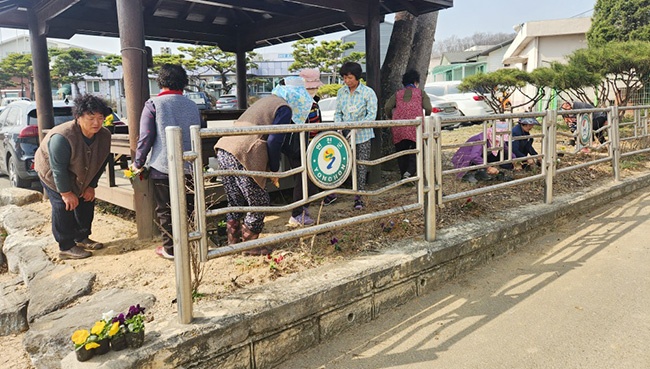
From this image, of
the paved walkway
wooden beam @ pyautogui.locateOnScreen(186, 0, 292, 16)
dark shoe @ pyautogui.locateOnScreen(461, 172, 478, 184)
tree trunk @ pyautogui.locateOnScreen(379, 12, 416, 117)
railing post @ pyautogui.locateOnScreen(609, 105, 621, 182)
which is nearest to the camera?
the paved walkway

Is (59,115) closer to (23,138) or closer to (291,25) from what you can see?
(23,138)

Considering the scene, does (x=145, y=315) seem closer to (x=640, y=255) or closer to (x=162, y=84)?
(x=162, y=84)

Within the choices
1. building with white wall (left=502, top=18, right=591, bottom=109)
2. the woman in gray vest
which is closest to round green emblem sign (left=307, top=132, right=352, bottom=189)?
the woman in gray vest

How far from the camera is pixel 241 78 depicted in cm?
877

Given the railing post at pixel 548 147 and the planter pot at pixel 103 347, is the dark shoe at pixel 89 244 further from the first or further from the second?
the railing post at pixel 548 147

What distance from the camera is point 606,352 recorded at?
2779mm

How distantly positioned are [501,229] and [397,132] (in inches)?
78.2

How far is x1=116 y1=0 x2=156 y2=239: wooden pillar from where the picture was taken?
166 inches

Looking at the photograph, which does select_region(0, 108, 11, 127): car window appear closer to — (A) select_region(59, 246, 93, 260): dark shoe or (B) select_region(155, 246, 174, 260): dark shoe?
(A) select_region(59, 246, 93, 260): dark shoe

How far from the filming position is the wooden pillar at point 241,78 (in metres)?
8.50

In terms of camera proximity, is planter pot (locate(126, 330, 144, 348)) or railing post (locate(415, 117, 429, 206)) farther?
railing post (locate(415, 117, 429, 206))

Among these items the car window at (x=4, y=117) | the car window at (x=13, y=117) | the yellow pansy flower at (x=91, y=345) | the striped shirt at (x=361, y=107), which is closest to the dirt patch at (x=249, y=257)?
the yellow pansy flower at (x=91, y=345)

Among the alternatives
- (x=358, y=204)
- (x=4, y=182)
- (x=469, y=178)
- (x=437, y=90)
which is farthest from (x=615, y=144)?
(x=437, y=90)

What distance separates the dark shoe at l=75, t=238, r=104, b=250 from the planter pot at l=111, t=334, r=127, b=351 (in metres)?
2.33
